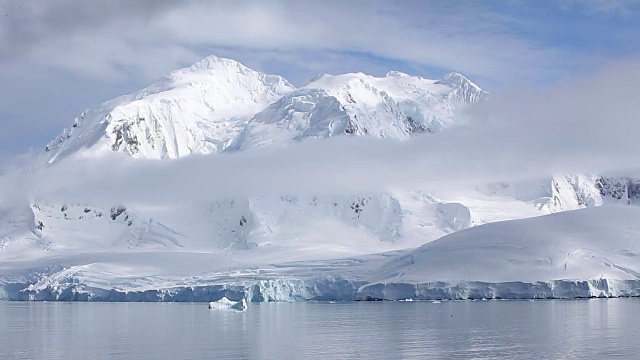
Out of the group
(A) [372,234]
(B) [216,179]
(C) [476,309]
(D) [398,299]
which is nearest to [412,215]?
(A) [372,234]

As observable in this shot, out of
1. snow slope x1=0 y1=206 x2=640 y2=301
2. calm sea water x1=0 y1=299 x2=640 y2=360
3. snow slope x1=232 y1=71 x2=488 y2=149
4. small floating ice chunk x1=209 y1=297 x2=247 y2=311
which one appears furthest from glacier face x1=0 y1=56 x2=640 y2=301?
calm sea water x1=0 y1=299 x2=640 y2=360

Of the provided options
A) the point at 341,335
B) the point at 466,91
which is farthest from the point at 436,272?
the point at 466,91

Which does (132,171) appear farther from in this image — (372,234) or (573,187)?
(573,187)

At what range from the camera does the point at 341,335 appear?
48656mm

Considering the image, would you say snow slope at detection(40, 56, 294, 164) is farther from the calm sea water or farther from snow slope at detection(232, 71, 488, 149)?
the calm sea water

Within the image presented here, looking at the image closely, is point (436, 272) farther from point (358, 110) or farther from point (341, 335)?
point (358, 110)

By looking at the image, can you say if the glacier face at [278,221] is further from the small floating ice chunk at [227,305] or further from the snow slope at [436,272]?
the small floating ice chunk at [227,305]

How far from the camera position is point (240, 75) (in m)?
199

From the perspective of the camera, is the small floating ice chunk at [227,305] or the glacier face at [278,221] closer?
the small floating ice chunk at [227,305]

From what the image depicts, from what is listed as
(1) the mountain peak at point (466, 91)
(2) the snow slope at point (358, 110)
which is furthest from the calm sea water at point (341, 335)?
(1) the mountain peak at point (466, 91)

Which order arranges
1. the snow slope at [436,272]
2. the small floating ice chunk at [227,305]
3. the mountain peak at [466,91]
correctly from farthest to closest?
the mountain peak at [466,91] < the snow slope at [436,272] < the small floating ice chunk at [227,305]

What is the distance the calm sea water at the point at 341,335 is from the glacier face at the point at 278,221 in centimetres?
1967

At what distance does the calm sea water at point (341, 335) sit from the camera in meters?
39.8

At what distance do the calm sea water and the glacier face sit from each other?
19.7 metres
